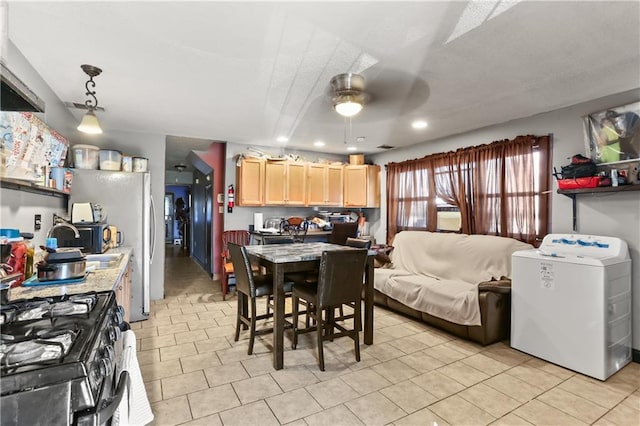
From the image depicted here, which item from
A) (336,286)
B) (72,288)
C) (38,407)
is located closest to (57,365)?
(38,407)

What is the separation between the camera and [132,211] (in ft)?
12.1

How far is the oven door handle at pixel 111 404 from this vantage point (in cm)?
79

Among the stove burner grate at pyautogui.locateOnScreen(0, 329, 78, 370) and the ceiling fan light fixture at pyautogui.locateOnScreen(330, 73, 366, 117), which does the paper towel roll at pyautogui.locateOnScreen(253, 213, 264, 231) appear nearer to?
the ceiling fan light fixture at pyautogui.locateOnScreen(330, 73, 366, 117)

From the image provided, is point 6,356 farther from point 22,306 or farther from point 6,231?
point 6,231

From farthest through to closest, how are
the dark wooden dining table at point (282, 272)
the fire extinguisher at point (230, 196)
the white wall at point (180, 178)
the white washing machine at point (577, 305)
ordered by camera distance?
the white wall at point (180, 178), the fire extinguisher at point (230, 196), the dark wooden dining table at point (282, 272), the white washing machine at point (577, 305)

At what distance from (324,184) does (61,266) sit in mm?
4077

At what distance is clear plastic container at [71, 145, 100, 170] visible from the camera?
3.54m

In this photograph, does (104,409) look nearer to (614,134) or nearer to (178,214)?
(614,134)

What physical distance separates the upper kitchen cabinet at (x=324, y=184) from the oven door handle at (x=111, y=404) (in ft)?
14.7

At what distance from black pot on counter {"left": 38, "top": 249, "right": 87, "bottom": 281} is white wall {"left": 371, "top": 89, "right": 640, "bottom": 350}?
4.18m

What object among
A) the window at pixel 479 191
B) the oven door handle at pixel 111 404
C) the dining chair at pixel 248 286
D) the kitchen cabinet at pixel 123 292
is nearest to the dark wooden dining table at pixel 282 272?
the dining chair at pixel 248 286

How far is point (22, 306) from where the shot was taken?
1.25 metres

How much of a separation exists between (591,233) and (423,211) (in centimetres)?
209

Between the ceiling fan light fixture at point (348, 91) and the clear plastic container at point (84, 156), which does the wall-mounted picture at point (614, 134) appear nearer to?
the ceiling fan light fixture at point (348, 91)
